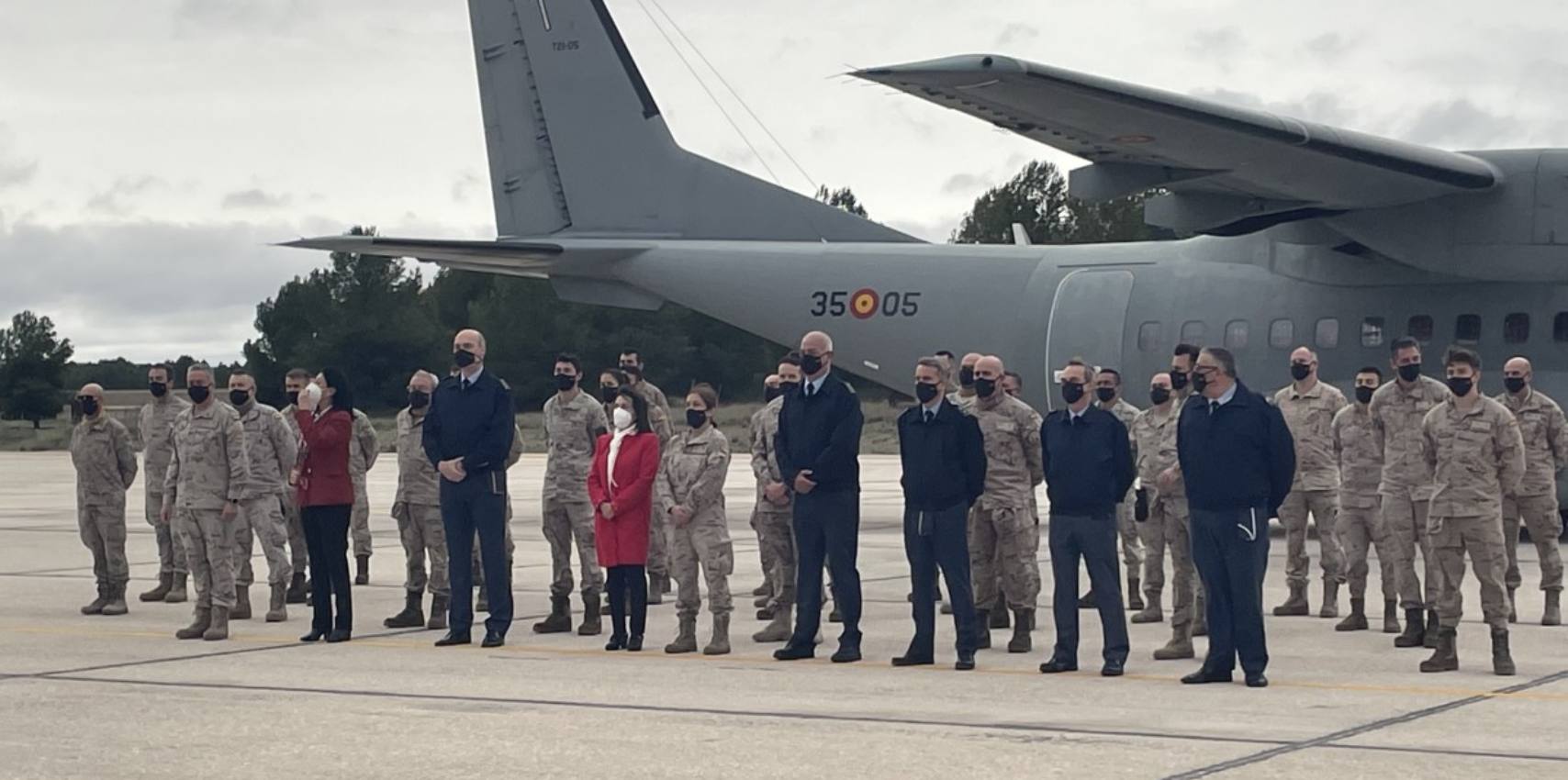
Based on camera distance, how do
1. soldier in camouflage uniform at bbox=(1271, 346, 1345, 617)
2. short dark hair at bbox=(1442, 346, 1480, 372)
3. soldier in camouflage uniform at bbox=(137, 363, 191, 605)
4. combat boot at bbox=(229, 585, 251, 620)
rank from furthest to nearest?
soldier in camouflage uniform at bbox=(137, 363, 191, 605) → combat boot at bbox=(229, 585, 251, 620) → soldier in camouflage uniform at bbox=(1271, 346, 1345, 617) → short dark hair at bbox=(1442, 346, 1480, 372)

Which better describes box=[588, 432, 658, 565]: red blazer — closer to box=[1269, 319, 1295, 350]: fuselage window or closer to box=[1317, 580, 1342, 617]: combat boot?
box=[1317, 580, 1342, 617]: combat boot

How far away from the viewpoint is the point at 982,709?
9.00m

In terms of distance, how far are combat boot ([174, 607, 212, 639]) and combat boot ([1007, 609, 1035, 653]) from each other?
478cm

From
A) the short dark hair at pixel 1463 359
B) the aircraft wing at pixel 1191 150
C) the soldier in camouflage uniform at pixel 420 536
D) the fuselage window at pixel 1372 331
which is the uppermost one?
the aircraft wing at pixel 1191 150

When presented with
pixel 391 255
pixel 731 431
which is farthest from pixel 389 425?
pixel 391 255

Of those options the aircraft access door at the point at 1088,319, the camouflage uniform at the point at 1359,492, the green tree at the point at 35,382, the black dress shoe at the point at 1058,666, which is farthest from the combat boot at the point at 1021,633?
the green tree at the point at 35,382

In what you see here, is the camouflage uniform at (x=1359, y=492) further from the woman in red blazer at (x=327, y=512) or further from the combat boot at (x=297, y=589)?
the combat boot at (x=297, y=589)

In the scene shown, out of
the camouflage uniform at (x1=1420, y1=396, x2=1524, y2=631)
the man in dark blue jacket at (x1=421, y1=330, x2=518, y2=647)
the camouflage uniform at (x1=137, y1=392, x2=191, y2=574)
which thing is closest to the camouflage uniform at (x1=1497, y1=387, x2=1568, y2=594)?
the camouflage uniform at (x1=1420, y1=396, x2=1524, y2=631)

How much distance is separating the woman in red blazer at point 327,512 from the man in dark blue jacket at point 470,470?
62cm

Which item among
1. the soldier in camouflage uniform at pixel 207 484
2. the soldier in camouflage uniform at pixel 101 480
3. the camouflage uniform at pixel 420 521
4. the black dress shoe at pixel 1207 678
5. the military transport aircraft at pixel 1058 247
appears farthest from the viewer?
the military transport aircraft at pixel 1058 247

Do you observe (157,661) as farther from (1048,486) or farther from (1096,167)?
(1096,167)

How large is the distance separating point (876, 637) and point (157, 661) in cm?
407

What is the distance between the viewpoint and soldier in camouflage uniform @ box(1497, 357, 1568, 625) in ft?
40.7

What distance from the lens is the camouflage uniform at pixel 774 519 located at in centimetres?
1193
